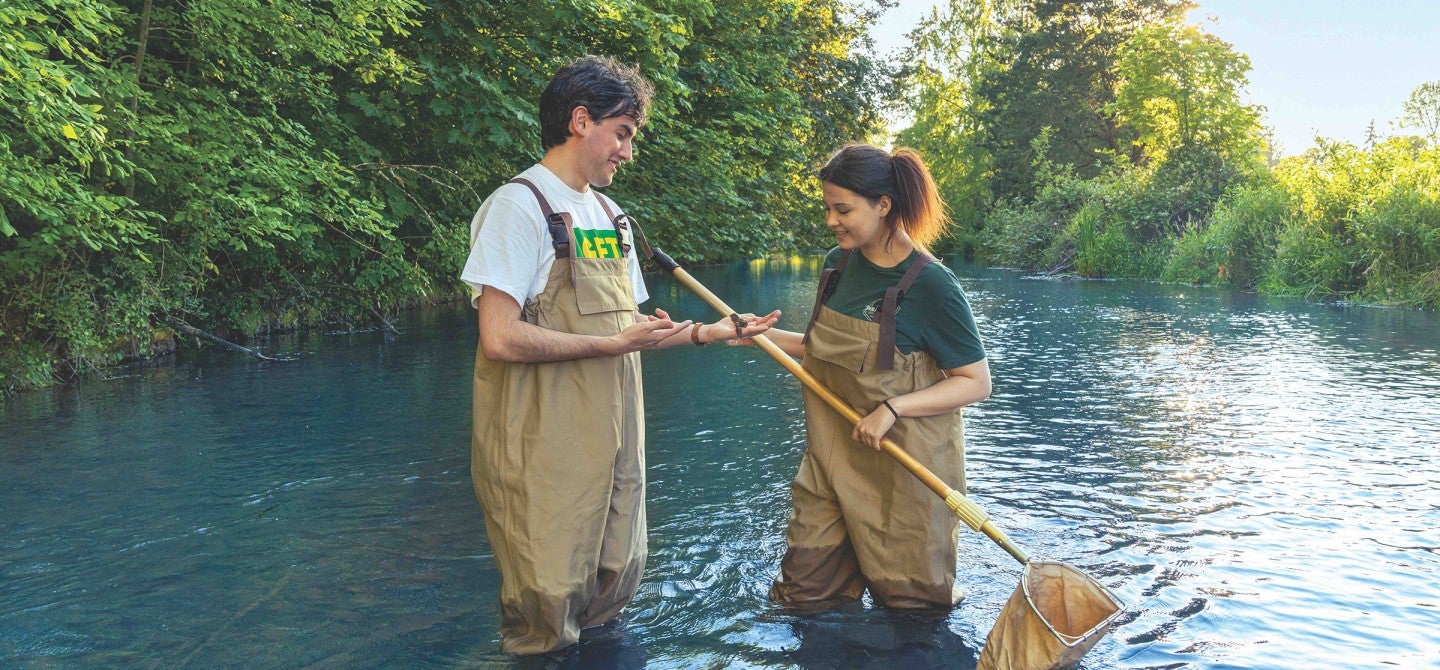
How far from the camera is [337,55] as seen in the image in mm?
12289

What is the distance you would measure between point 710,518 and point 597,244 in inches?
127

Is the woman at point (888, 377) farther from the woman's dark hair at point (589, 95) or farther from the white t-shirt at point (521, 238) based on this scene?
the white t-shirt at point (521, 238)

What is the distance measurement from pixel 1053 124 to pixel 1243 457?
42491mm

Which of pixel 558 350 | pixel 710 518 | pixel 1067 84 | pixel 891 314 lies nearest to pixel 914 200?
pixel 891 314

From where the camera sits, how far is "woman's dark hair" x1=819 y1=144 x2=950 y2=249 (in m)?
3.95

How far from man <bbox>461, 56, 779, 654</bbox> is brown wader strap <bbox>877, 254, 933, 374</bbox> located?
19.9 inches

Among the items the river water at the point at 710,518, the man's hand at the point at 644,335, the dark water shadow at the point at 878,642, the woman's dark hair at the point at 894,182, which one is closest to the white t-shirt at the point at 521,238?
the man's hand at the point at 644,335

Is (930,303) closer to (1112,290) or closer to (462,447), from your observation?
(462,447)

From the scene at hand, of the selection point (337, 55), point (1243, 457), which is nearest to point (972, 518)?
point (1243, 457)

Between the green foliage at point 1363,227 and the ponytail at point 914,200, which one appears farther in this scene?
the green foliage at point 1363,227

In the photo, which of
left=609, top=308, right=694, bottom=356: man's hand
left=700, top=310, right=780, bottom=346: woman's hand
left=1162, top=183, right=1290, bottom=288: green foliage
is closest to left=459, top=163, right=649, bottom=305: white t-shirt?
left=609, top=308, right=694, bottom=356: man's hand

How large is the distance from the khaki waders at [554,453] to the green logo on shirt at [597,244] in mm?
29

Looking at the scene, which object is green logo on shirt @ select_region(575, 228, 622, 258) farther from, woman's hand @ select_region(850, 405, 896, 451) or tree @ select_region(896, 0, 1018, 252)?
tree @ select_region(896, 0, 1018, 252)

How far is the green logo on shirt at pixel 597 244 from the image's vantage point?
354 cm
